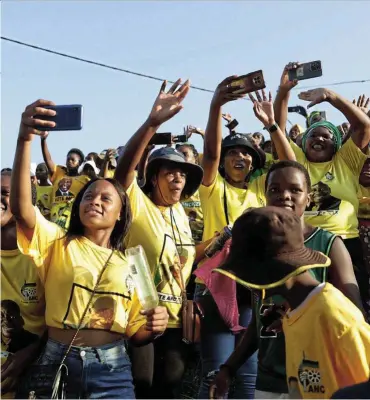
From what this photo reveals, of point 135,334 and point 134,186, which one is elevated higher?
point 134,186

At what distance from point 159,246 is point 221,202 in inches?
28.2

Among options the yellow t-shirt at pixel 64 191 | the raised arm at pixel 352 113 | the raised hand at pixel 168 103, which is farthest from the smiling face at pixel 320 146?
the yellow t-shirt at pixel 64 191

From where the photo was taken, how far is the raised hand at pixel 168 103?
10.6ft

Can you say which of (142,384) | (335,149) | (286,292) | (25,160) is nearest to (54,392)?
(142,384)

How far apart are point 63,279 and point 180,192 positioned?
1.24 m

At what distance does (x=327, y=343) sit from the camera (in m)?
1.86

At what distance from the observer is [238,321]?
11.1 feet

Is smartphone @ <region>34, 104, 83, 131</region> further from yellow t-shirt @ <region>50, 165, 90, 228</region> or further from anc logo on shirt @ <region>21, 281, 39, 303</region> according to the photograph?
yellow t-shirt @ <region>50, 165, 90, 228</region>

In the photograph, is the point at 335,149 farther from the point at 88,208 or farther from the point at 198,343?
the point at 88,208

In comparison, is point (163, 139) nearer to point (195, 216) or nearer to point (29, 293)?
point (195, 216)

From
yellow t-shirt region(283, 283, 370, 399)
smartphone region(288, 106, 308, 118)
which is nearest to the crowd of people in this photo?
yellow t-shirt region(283, 283, 370, 399)

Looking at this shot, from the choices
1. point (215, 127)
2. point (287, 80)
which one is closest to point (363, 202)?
point (287, 80)

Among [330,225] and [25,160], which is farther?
[330,225]

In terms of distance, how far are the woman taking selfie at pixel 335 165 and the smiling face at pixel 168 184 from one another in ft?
3.08
